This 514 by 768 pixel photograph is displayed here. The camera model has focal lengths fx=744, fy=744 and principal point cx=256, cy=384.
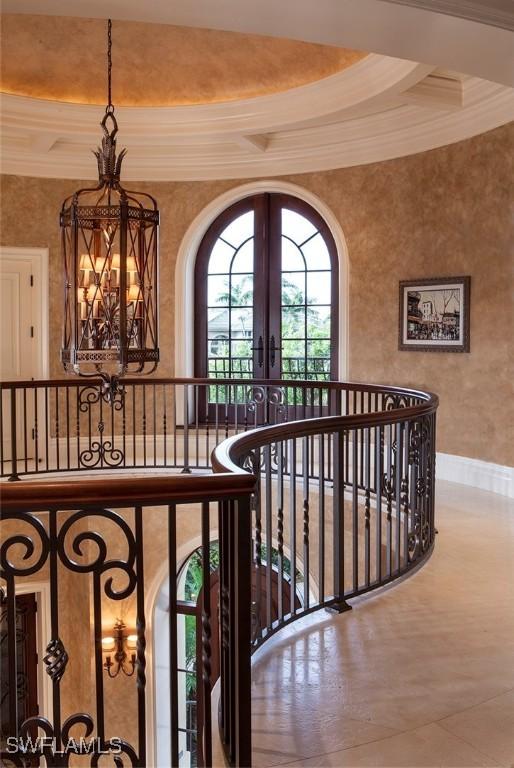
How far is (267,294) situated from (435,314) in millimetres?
2238

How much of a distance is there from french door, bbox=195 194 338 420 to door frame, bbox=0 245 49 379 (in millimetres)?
1836

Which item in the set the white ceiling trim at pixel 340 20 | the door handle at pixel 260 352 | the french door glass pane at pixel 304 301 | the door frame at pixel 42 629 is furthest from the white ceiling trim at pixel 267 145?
the door frame at pixel 42 629

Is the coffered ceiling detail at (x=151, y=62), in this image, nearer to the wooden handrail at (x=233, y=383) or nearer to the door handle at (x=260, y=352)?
the door handle at (x=260, y=352)

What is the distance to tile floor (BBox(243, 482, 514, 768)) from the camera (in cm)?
274

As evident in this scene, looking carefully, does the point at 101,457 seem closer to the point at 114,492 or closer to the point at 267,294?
the point at 267,294

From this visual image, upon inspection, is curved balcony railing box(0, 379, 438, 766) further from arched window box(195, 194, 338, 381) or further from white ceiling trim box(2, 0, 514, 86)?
white ceiling trim box(2, 0, 514, 86)

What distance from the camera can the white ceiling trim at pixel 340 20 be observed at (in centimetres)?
402

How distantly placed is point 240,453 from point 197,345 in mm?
6623

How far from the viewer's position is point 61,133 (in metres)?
8.21

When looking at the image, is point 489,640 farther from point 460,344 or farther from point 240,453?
point 460,344

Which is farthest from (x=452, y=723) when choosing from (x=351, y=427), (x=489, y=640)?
(x=351, y=427)

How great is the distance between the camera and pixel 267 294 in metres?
9.13

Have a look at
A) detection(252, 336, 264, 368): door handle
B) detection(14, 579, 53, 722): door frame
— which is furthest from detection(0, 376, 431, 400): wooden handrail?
detection(14, 579, 53, 722): door frame

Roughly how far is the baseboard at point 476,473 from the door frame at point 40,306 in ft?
15.8
